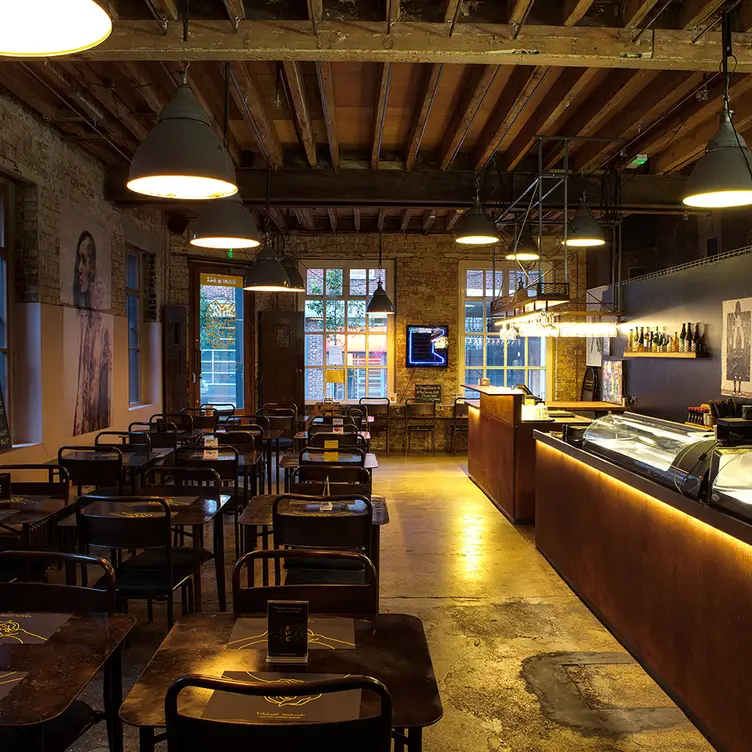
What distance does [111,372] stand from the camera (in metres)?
7.74

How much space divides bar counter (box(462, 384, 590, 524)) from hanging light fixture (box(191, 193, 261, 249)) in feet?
11.1

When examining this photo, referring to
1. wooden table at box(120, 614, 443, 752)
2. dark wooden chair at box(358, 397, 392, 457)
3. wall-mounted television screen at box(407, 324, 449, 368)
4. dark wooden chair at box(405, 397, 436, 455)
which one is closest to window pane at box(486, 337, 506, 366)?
wall-mounted television screen at box(407, 324, 449, 368)

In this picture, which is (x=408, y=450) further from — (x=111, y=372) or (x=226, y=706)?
(x=226, y=706)

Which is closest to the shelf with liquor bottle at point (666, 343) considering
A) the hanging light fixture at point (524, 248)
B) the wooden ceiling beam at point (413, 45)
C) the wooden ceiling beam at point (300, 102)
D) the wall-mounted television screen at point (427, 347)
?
the hanging light fixture at point (524, 248)

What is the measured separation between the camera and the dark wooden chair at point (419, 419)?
11289 millimetres

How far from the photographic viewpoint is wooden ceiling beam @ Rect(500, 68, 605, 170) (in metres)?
5.08

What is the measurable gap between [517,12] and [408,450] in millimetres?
8476

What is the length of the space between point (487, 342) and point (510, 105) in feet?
Answer: 21.6

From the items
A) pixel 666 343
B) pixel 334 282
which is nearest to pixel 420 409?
pixel 334 282

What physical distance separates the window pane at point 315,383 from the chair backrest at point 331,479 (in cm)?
698

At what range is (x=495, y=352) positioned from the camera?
39.0 feet

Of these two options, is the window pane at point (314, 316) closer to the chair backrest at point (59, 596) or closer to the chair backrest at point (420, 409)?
the chair backrest at point (420, 409)

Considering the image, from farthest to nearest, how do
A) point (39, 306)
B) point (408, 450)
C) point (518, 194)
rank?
point (408, 450) < point (518, 194) < point (39, 306)

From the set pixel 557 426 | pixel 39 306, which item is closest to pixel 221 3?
pixel 39 306
